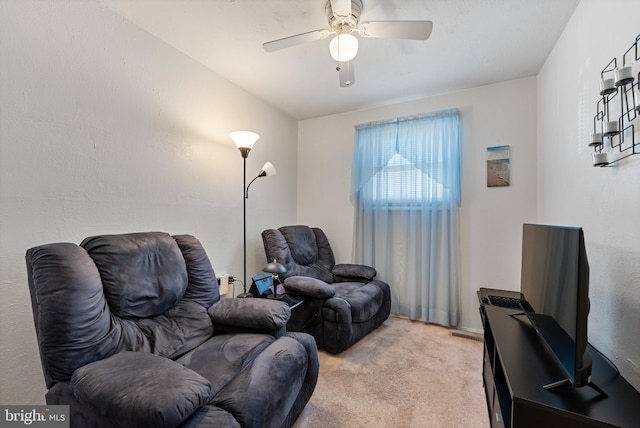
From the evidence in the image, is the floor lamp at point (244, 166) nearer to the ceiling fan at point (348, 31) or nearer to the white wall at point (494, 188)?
the ceiling fan at point (348, 31)

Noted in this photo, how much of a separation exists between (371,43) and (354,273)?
2.20 meters

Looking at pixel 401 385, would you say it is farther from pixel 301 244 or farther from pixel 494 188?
pixel 494 188

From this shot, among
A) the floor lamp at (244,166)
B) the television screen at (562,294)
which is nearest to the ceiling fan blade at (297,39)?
the floor lamp at (244,166)

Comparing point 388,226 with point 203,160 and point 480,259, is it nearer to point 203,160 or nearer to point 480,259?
point 480,259

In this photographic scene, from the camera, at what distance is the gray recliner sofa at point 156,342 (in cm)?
94

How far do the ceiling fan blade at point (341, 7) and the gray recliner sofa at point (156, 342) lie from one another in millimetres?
1730

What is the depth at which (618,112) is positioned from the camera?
1.24m

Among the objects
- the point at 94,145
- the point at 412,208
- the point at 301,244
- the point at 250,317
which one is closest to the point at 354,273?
the point at 301,244

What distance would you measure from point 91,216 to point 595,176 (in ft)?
9.62

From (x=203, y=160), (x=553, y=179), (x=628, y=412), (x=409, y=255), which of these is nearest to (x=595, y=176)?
(x=553, y=179)

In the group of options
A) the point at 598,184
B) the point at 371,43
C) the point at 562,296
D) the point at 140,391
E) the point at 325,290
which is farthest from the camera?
the point at 325,290

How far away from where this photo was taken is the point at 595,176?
1437 mm

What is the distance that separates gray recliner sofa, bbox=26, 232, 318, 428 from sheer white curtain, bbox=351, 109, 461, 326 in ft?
5.92

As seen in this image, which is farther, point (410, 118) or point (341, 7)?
point (410, 118)
